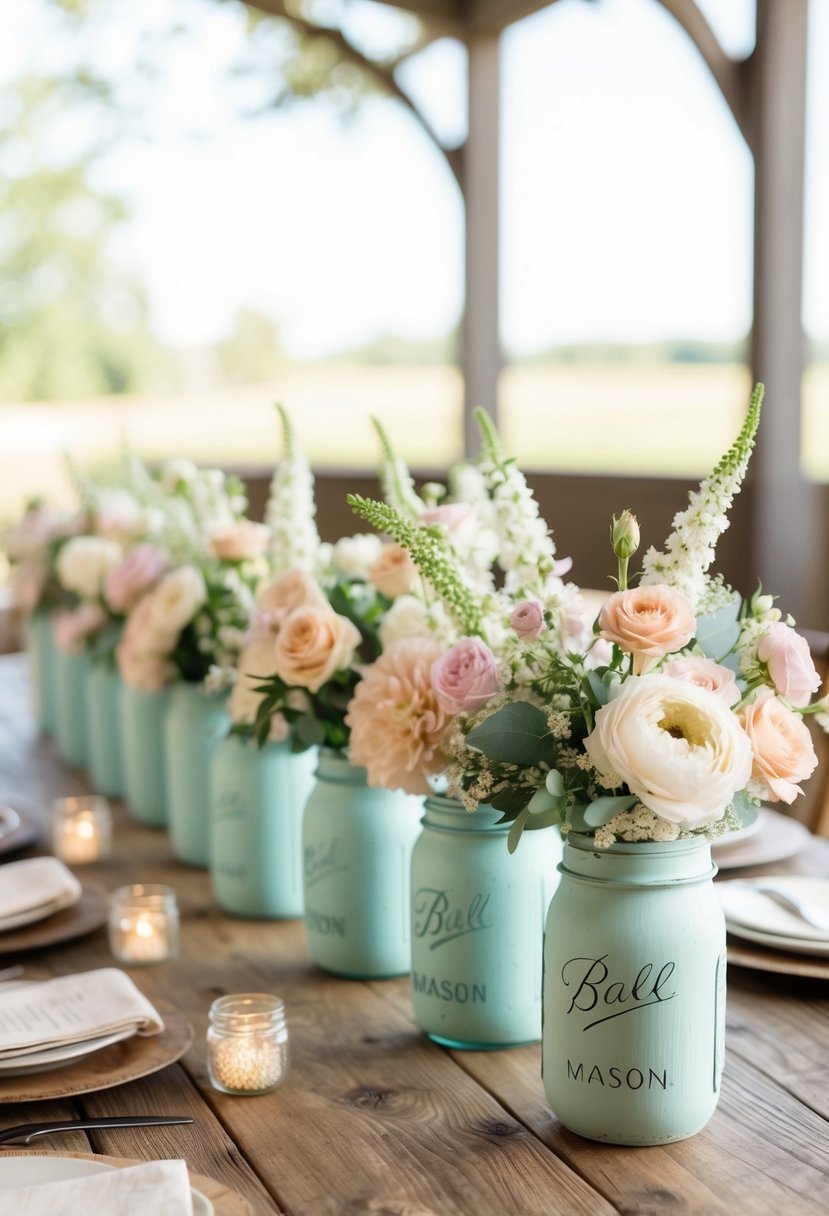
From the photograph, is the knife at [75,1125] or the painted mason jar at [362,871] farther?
the painted mason jar at [362,871]

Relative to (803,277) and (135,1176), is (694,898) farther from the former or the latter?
(803,277)

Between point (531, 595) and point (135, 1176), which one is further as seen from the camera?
point (531, 595)

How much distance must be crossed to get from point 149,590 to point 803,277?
2.01 metres

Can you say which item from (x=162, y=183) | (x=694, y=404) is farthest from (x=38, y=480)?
(x=694, y=404)

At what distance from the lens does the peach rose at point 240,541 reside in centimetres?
159

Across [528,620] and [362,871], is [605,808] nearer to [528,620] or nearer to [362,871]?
[528,620]

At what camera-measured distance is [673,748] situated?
31.4 inches

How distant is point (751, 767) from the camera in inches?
34.1

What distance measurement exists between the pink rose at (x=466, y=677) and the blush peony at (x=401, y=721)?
0.15 ft

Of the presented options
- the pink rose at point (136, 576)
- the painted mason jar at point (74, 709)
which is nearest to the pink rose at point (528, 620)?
the pink rose at point (136, 576)

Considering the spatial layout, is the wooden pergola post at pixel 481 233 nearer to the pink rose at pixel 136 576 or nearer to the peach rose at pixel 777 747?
the pink rose at pixel 136 576

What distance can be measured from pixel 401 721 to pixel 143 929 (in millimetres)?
432

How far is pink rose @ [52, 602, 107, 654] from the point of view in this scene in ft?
6.60

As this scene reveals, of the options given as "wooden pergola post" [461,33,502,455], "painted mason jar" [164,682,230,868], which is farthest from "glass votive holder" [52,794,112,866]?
"wooden pergola post" [461,33,502,455]
